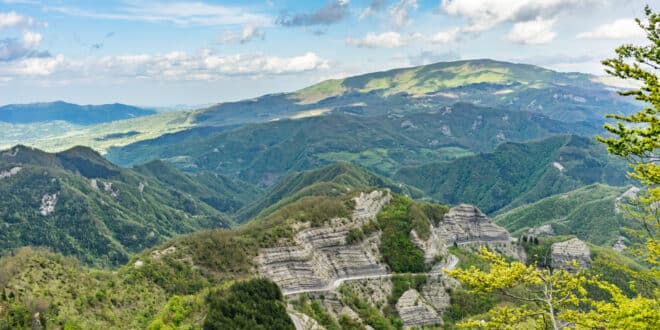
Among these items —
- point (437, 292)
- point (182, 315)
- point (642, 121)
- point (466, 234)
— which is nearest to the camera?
point (642, 121)

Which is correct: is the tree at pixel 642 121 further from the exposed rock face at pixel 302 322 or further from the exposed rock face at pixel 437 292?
the exposed rock face at pixel 437 292

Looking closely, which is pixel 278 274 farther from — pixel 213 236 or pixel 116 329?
pixel 116 329

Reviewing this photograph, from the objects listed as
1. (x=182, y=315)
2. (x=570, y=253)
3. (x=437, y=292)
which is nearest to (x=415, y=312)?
(x=437, y=292)

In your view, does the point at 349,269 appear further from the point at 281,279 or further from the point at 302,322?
the point at 302,322

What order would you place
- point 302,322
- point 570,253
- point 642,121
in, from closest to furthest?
1. point 642,121
2. point 302,322
3. point 570,253

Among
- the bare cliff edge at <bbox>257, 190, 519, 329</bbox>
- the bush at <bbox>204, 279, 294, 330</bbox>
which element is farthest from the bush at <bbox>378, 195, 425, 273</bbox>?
the bush at <bbox>204, 279, 294, 330</bbox>

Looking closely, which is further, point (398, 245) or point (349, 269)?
point (398, 245)

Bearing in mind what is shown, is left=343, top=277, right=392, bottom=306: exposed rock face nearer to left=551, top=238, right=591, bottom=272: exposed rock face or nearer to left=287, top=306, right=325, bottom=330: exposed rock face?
left=287, top=306, right=325, bottom=330: exposed rock face

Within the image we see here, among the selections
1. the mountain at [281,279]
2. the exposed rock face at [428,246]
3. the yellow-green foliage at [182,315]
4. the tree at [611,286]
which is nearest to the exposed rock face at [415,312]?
the mountain at [281,279]
